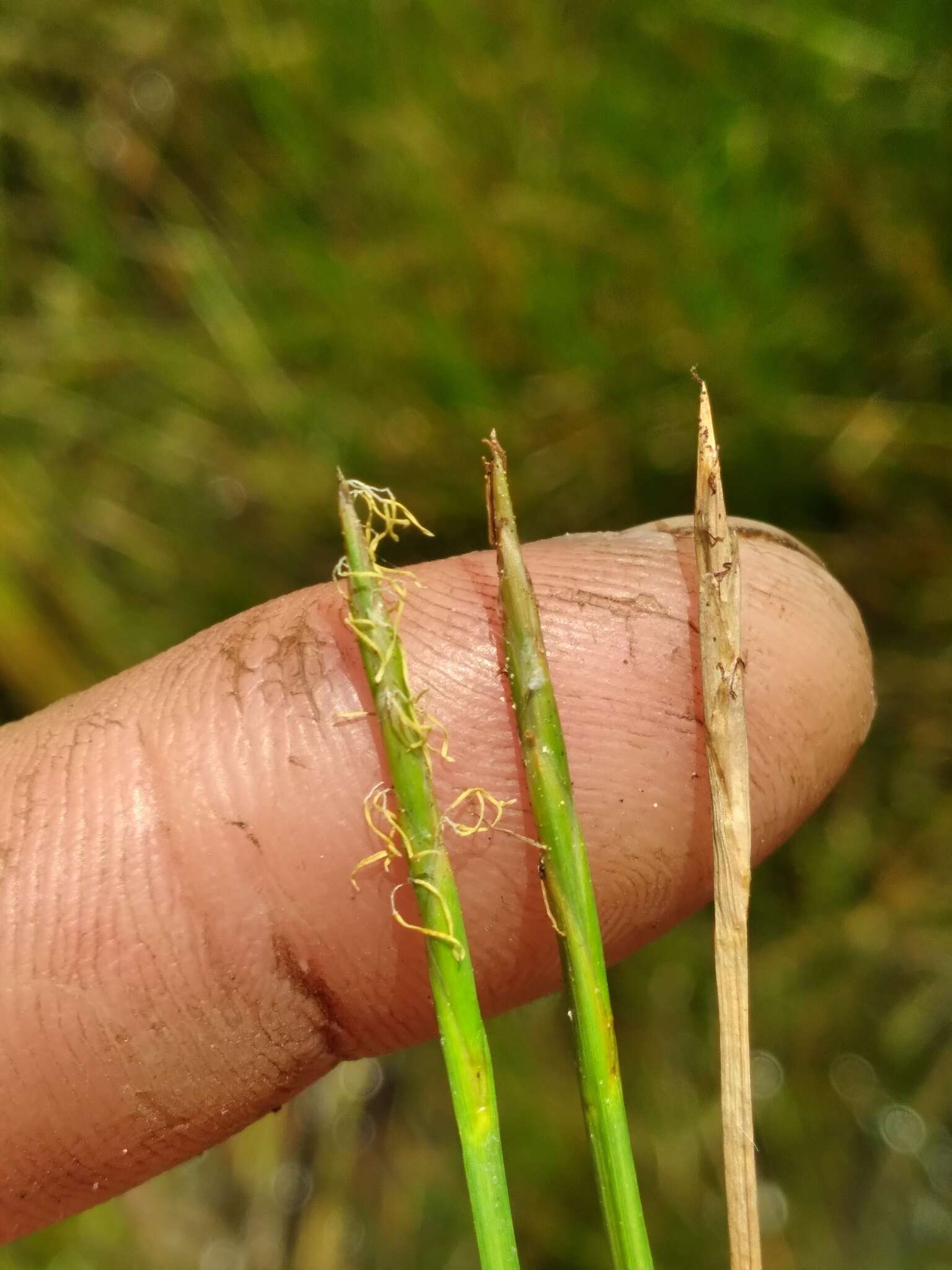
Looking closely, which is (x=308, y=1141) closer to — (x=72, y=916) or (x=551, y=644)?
(x=72, y=916)

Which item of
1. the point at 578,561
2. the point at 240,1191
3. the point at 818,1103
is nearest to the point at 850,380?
the point at 578,561

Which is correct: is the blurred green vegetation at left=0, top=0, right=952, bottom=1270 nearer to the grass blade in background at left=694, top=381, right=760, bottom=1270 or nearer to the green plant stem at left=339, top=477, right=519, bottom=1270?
the grass blade in background at left=694, top=381, right=760, bottom=1270

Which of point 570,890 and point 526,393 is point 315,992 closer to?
point 570,890

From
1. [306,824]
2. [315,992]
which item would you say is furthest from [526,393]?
[315,992]

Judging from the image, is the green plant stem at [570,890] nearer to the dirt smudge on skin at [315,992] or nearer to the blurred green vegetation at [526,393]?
the dirt smudge on skin at [315,992]

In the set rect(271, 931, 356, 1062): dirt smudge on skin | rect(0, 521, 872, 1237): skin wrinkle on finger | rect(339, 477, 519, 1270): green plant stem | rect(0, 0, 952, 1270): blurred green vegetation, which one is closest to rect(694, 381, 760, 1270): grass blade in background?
rect(0, 521, 872, 1237): skin wrinkle on finger

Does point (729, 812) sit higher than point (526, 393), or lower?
lower
